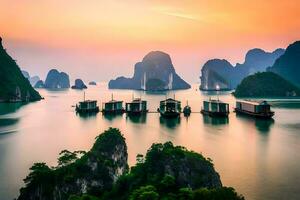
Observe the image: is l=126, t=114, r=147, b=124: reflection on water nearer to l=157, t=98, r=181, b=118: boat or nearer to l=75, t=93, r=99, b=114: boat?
l=157, t=98, r=181, b=118: boat

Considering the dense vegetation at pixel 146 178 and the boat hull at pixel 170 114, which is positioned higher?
the dense vegetation at pixel 146 178

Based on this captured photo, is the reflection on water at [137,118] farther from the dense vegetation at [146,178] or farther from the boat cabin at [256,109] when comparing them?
the dense vegetation at [146,178]

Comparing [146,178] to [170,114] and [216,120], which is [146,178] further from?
[170,114]

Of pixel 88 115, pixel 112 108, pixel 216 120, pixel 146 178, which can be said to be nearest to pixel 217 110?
pixel 216 120

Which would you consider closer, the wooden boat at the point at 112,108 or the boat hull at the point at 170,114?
the boat hull at the point at 170,114

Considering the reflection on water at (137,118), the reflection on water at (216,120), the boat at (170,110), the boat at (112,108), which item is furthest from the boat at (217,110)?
the boat at (112,108)
